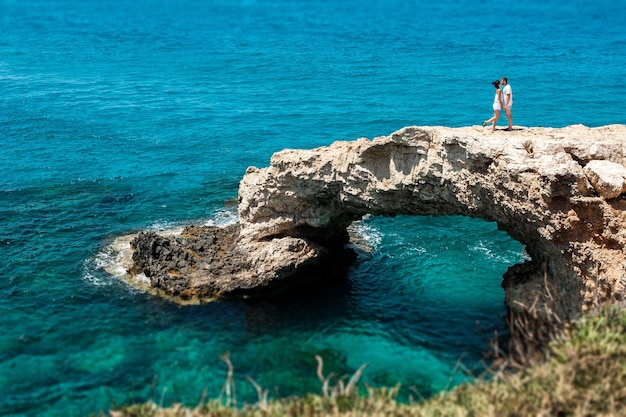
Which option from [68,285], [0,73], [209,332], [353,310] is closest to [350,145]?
[353,310]

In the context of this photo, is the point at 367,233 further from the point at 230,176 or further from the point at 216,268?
the point at 230,176

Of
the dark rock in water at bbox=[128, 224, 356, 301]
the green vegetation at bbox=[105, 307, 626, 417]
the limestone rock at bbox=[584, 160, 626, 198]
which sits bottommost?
the dark rock in water at bbox=[128, 224, 356, 301]

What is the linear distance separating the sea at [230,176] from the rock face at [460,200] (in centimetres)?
202

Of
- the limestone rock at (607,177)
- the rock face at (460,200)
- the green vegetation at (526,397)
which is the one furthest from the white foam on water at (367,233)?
the green vegetation at (526,397)

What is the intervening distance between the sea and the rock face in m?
2.02

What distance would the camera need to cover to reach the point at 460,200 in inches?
1118

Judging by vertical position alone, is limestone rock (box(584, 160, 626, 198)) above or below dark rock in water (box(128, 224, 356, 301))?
above

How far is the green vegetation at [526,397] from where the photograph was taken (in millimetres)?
17891

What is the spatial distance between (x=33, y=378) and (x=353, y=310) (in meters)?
13.6

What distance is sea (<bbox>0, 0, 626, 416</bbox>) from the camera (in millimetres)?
27750

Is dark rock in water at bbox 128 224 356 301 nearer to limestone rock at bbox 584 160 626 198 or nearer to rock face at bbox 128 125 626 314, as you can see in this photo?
rock face at bbox 128 125 626 314

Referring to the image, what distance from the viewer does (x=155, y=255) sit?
1390 inches

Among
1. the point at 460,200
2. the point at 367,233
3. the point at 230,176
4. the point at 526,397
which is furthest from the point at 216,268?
the point at 526,397

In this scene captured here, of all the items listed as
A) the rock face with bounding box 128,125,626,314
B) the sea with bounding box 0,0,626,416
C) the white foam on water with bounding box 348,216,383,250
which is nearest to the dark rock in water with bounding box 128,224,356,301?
the rock face with bounding box 128,125,626,314
